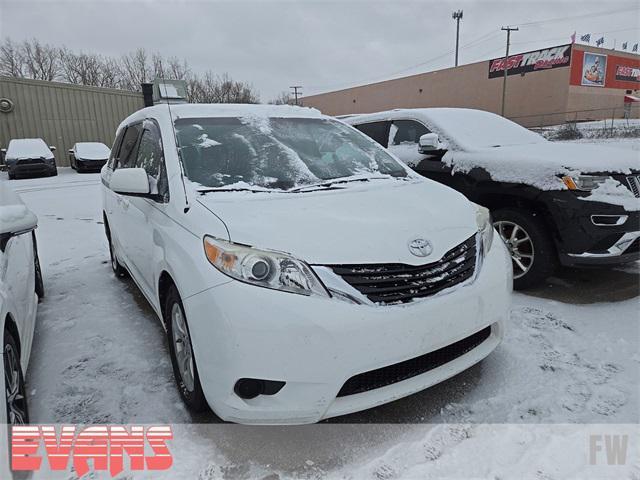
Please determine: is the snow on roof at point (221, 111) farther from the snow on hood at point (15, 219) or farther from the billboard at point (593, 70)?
the billboard at point (593, 70)

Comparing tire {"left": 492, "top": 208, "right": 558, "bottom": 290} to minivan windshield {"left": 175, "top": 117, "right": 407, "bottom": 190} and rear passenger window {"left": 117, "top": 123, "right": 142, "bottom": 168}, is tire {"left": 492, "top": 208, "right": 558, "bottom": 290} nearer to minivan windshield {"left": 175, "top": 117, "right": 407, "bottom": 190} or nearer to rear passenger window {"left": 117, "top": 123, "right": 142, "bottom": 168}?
minivan windshield {"left": 175, "top": 117, "right": 407, "bottom": 190}

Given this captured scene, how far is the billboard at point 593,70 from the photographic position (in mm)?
37031

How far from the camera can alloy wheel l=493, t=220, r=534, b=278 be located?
150 inches

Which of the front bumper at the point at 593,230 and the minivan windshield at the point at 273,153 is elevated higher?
the minivan windshield at the point at 273,153

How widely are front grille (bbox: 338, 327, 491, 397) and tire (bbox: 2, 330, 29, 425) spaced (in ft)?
4.44

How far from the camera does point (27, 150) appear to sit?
53.6ft

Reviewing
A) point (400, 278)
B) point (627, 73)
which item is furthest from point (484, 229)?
point (627, 73)

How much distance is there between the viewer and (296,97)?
2756 inches

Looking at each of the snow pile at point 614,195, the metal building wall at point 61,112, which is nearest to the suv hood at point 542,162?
the snow pile at point 614,195

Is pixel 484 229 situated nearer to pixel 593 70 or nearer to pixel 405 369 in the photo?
pixel 405 369

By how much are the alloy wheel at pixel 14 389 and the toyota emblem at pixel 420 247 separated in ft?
5.87

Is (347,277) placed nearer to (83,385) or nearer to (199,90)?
(83,385)

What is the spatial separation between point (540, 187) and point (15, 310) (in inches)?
145

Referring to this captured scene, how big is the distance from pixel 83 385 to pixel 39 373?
0.40m
